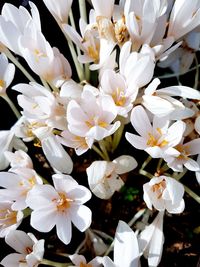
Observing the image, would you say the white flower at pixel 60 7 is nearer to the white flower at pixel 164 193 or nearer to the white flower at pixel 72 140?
the white flower at pixel 72 140

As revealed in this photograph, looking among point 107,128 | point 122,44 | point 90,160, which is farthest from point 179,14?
point 90,160

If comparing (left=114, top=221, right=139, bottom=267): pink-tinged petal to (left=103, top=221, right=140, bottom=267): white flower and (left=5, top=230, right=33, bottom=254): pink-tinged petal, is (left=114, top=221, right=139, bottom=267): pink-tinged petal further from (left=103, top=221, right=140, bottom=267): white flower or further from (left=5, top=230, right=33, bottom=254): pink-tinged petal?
(left=5, top=230, right=33, bottom=254): pink-tinged petal

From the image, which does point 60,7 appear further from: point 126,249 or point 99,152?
point 126,249

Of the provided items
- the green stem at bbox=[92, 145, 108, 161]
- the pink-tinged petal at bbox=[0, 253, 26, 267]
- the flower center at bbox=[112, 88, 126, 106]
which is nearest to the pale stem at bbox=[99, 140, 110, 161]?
the green stem at bbox=[92, 145, 108, 161]

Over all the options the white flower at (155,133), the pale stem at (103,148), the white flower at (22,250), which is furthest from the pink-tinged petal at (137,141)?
the white flower at (22,250)

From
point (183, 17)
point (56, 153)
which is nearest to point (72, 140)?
point (56, 153)

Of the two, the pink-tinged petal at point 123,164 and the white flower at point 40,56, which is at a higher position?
the white flower at point 40,56
